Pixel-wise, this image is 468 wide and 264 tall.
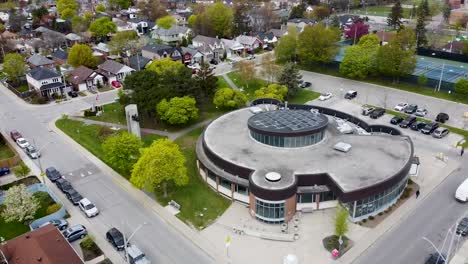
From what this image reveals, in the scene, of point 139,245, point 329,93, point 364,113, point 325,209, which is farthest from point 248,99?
point 139,245

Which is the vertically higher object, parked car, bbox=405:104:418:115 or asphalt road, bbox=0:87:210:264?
parked car, bbox=405:104:418:115

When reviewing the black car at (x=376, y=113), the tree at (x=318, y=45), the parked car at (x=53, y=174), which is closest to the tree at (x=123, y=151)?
the parked car at (x=53, y=174)

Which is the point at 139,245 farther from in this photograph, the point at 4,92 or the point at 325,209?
the point at 4,92

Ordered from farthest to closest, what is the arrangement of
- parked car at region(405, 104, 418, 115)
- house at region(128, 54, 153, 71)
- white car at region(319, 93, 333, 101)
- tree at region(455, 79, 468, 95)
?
1. house at region(128, 54, 153, 71)
2. white car at region(319, 93, 333, 101)
3. tree at region(455, 79, 468, 95)
4. parked car at region(405, 104, 418, 115)

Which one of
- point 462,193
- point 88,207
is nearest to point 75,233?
point 88,207

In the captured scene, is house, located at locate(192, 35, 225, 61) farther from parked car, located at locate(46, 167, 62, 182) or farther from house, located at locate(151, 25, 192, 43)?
parked car, located at locate(46, 167, 62, 182)

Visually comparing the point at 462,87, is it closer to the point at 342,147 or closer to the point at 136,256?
the point at 342,147

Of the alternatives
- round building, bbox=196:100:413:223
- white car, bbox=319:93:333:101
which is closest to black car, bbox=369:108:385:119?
white car, bbox=319:93:333:101
